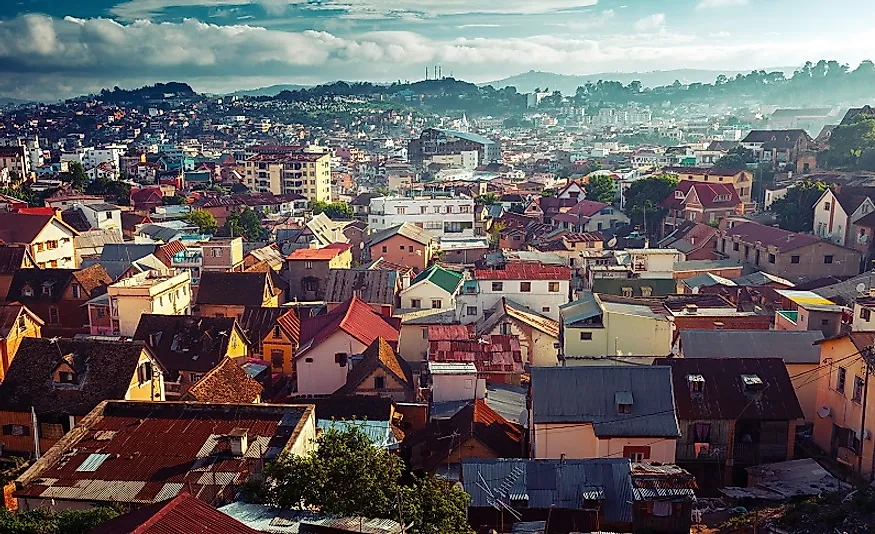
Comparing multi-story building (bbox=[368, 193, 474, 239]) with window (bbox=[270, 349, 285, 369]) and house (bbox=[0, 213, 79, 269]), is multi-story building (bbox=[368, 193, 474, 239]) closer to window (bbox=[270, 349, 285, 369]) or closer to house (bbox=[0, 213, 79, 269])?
house (bbox=[0, 213, 79, 269])

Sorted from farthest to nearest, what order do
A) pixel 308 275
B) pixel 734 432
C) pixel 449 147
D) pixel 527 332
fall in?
pixel 449 147, pixel 308 275, pixel 527 332, pixel 734 432

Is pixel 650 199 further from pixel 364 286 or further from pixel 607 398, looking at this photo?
pixel 607 398

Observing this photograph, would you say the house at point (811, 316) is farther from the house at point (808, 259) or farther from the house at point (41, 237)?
the house at point (41, 237)

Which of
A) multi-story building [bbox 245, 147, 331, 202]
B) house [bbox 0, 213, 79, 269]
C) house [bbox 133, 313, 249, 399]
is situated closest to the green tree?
house [bbox 133, 313, 249, 399]

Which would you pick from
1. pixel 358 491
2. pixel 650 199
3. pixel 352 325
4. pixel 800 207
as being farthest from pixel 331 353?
pixel 650 199

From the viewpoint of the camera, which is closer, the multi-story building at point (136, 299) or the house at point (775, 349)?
the house at point (775, 349)

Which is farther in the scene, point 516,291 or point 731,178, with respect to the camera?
point 731,178

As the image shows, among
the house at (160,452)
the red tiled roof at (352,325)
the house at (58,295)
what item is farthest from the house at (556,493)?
the house at (58,295)
